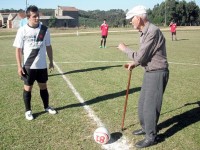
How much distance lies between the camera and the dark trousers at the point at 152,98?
191 inches

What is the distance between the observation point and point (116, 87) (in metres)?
9.19

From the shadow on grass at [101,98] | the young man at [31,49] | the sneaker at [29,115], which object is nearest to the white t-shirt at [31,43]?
the young man at [31,49]

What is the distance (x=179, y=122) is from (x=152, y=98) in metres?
1.57

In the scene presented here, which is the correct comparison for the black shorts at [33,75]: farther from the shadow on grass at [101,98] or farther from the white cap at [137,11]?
the white cap at [137,11]

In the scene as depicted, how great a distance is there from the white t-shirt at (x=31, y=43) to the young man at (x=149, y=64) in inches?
79.4

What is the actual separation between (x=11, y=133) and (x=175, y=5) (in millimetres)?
96479

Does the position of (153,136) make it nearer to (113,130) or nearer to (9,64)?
(113,130)

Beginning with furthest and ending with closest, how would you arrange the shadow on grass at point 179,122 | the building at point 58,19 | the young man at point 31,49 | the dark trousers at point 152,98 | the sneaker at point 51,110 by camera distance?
1. the building at point 58,19
2. the sneaker at point 51,110
3. the young man at point 31,49
4. the shadow on grass at point 179,122
5. the dark trousers at point 152,98

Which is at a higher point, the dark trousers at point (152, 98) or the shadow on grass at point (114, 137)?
Answer: the dark trousers at point (152, 98)

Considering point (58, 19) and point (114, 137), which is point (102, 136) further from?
point (58, 19)

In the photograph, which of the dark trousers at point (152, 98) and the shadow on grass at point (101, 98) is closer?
the dark trousers at point (152, 98)

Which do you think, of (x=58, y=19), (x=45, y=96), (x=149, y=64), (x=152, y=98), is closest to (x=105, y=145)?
(x=152, y=98)

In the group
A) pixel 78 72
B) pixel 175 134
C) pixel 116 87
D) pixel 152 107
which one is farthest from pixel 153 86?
pixel 78 72

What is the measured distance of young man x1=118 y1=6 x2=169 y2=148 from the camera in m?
4.60
